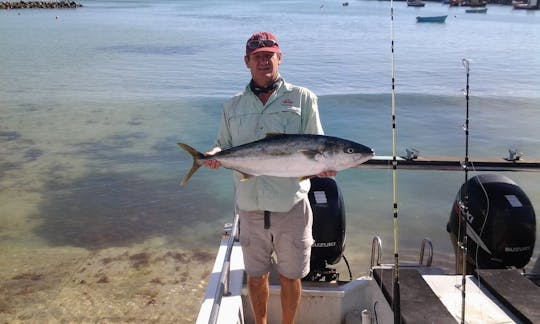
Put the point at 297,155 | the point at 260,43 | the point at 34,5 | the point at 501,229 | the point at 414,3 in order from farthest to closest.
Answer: the point at 414,3 → the point at 34,5 → the point at 501,229 → the point at 260,43 → the point at 297,155

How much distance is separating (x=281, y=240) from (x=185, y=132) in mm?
11507

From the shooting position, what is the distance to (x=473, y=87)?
818 inches

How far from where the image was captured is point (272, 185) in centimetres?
355

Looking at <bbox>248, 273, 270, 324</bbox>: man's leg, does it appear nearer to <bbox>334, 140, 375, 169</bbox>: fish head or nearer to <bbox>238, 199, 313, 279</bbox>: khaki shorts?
<bbox>238, 199, 313, 279</bbox>: khaki shorts

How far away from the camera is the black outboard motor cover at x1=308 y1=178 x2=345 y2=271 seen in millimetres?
4824

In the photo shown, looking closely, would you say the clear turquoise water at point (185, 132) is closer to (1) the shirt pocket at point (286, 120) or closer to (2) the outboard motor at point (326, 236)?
(2) the outboard motor at point (326, 236)

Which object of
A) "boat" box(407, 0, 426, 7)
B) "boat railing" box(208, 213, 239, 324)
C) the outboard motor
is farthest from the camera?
"boat" box(407, 0, 426, 7)

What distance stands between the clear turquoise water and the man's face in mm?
4740

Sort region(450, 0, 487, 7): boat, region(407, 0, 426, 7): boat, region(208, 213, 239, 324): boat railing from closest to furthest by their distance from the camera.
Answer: region(208, 213, 239, 324): boat railing, region(450, 0, 487, 7): boat, region(407, 0, 426, 7): boat

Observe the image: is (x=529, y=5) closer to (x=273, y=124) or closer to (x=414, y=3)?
(x=414, y=3)

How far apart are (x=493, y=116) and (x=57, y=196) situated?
44.5 feet

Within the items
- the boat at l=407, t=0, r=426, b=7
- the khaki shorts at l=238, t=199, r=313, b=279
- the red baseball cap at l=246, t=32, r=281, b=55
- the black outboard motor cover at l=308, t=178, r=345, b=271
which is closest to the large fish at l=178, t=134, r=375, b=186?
the khaki shorts at l=238, t=199, r=313, b=279

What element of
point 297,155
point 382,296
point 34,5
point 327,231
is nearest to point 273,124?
point 297,155

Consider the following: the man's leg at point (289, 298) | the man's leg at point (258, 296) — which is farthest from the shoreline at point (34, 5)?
the man's leg at point (289, 298)
